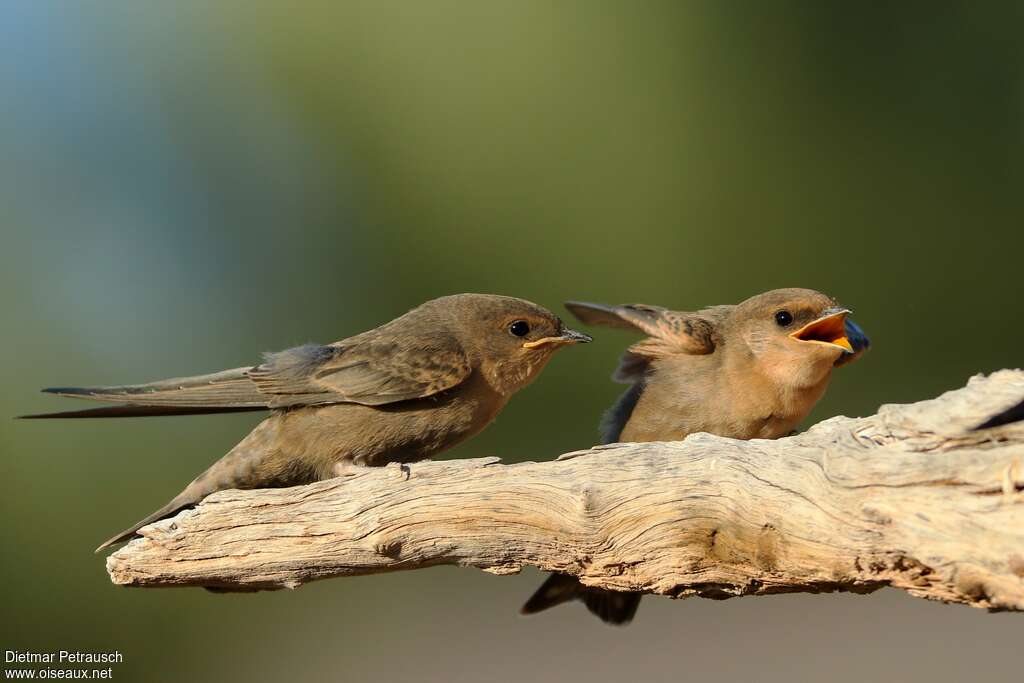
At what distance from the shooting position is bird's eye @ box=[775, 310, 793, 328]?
5.11 meters

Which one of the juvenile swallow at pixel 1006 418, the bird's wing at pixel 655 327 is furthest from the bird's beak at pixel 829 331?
the juvenile swallow at pixel 1006 418

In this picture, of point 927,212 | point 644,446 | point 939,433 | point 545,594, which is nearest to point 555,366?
point 927,212

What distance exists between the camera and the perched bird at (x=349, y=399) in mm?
4828

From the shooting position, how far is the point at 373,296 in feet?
36.6

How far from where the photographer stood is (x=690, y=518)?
3857 millimetres

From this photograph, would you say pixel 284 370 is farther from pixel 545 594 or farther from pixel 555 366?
pixel 555 366

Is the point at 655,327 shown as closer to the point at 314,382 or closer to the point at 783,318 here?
the point at 783,318

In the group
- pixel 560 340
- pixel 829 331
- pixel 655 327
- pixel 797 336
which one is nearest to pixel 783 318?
pixel 797 336

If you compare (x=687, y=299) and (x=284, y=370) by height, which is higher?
(x=687, y=299)

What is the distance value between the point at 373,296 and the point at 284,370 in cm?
616

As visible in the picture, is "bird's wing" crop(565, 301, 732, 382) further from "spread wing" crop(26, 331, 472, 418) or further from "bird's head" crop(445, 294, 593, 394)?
"spread wing" crop(26, 331, 472, 418)

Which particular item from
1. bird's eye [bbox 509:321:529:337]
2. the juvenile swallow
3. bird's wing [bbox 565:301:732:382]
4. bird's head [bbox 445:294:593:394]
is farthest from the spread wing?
the juvenile swallow

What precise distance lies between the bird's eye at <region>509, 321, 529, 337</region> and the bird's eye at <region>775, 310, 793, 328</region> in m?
1.23

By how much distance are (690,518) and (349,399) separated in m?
1.76
